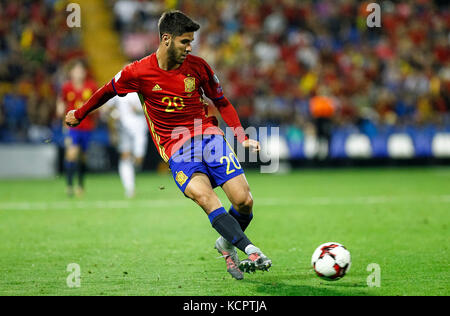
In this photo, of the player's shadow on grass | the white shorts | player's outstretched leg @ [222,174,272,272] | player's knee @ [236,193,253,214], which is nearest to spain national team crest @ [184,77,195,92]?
player's outstretched leg @ [222,174,272,272]

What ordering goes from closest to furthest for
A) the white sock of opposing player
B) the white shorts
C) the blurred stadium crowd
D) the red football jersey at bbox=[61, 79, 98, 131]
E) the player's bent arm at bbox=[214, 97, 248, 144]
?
the player's bent arm at bbox=[214, 97, 248, 144]
the red football jersey at bbox=[61, 79, 98, 131]
the white sock of opposing player
the white shorts
the blurred stadium crowd

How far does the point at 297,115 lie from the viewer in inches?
811

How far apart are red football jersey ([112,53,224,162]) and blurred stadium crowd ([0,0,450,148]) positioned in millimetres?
12314

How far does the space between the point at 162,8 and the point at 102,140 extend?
6.57m

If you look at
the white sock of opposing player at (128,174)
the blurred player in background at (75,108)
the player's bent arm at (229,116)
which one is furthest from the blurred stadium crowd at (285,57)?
the player's bent arm at (229,116)

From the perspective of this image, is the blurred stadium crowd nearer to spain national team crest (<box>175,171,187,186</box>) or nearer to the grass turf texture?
the grass turf texture

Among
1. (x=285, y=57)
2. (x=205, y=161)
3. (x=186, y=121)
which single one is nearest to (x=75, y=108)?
(x=186, y=121)

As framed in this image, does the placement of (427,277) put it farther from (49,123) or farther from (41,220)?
(49,123)

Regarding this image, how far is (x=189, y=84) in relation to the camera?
20.1 ft

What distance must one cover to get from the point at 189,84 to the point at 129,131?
314 inches

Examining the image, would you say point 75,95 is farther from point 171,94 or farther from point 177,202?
point 171,94

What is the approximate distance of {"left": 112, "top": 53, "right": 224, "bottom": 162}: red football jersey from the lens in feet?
20.0

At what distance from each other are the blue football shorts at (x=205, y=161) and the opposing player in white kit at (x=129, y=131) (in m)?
7.31
